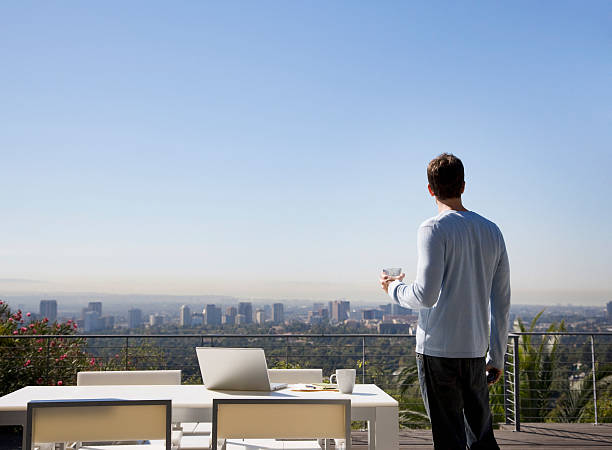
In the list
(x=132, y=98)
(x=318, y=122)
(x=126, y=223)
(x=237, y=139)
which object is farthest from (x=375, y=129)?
(x=126, y=223)

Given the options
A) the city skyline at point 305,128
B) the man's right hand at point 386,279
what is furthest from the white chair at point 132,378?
the city skyline at point 305,128

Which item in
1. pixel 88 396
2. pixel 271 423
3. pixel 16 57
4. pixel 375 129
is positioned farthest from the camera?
pixel 375 129

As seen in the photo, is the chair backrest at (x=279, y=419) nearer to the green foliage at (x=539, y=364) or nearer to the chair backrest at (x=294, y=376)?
the chair backrest at (x=294, y=376)

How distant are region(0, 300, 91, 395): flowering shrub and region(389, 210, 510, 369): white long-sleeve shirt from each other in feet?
14.2

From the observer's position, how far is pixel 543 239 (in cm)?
1291

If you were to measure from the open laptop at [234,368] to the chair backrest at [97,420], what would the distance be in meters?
0.38

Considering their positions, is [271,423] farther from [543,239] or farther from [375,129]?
[543,239]

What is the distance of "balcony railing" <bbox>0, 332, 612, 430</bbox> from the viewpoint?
5008mm

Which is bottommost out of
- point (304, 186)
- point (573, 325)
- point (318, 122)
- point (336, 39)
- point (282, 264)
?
point (573, 325)

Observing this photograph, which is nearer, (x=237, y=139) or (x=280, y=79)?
(x=280, y=79)

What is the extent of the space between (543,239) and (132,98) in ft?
29.3

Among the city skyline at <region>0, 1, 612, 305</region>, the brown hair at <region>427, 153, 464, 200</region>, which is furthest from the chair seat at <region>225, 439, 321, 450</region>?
the city skyline at <region>0, 1, 612, 305</region>

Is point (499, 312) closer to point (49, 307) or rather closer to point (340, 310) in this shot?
point (340, 310)

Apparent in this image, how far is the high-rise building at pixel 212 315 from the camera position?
1613 centimetres
